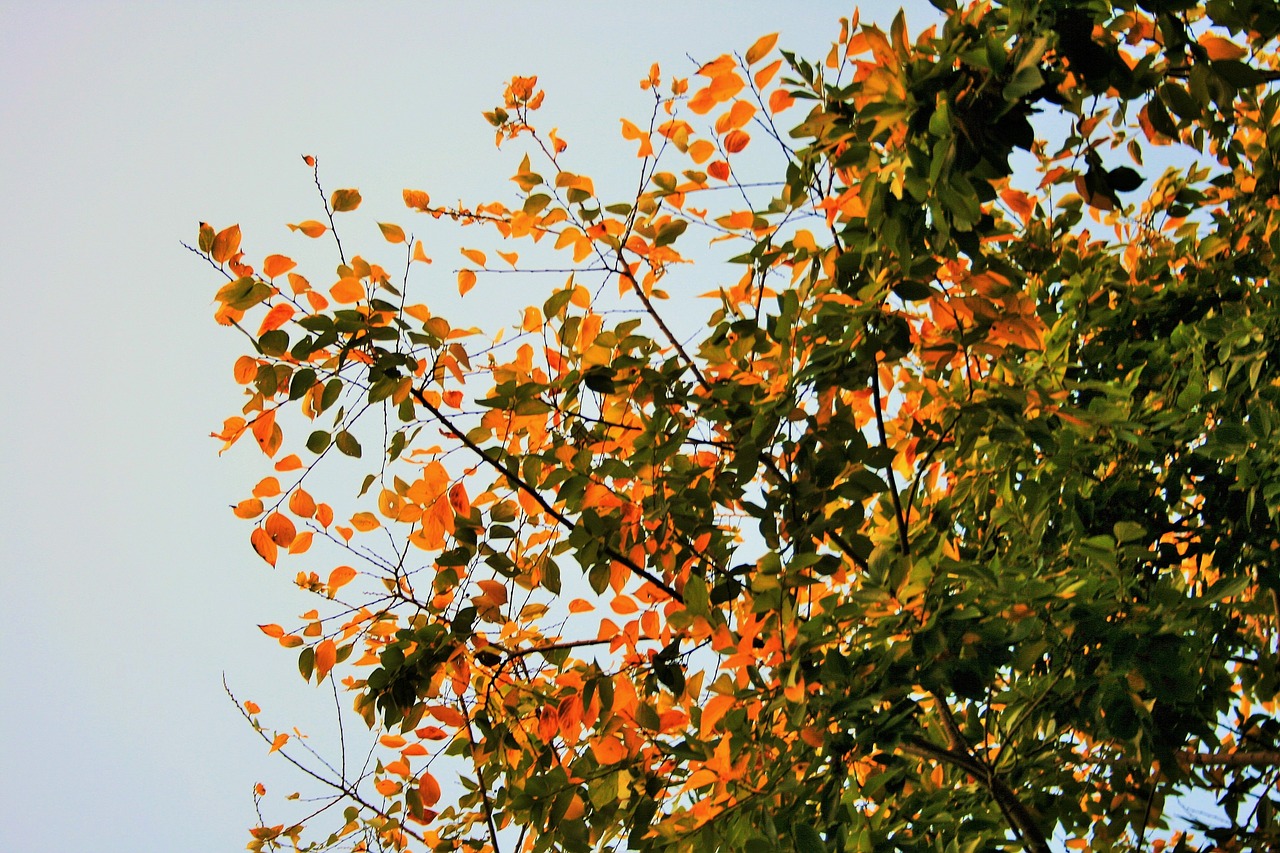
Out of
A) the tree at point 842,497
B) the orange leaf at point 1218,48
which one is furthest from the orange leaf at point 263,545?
the orange leaf at point 1218,48

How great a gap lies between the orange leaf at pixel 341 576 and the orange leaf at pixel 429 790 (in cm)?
51

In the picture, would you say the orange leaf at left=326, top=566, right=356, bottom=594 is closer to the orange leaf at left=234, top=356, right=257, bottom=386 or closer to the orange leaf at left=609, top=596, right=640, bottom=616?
the orange leaf at left=234, top=356, right=257, bottom=386

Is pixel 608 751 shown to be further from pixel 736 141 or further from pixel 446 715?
pixel 736 141

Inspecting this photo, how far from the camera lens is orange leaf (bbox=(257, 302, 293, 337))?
1.71 m

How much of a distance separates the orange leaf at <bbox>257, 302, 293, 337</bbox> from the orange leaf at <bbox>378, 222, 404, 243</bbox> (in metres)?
0.35

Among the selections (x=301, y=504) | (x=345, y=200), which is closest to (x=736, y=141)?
(x=345, y=200)

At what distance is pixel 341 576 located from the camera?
6.72 ft

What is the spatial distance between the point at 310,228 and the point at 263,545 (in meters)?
0.68

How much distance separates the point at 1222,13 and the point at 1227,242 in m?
1.97

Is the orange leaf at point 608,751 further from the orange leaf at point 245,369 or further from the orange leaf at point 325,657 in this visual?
the orange leaf at point 245,369

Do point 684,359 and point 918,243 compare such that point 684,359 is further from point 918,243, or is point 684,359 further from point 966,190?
point 966,190

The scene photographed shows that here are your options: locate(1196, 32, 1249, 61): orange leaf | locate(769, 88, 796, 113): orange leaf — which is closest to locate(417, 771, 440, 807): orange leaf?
locate(769, 88, 796, 113): orange leaf

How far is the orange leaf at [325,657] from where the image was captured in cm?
197

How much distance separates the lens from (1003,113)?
129cm
